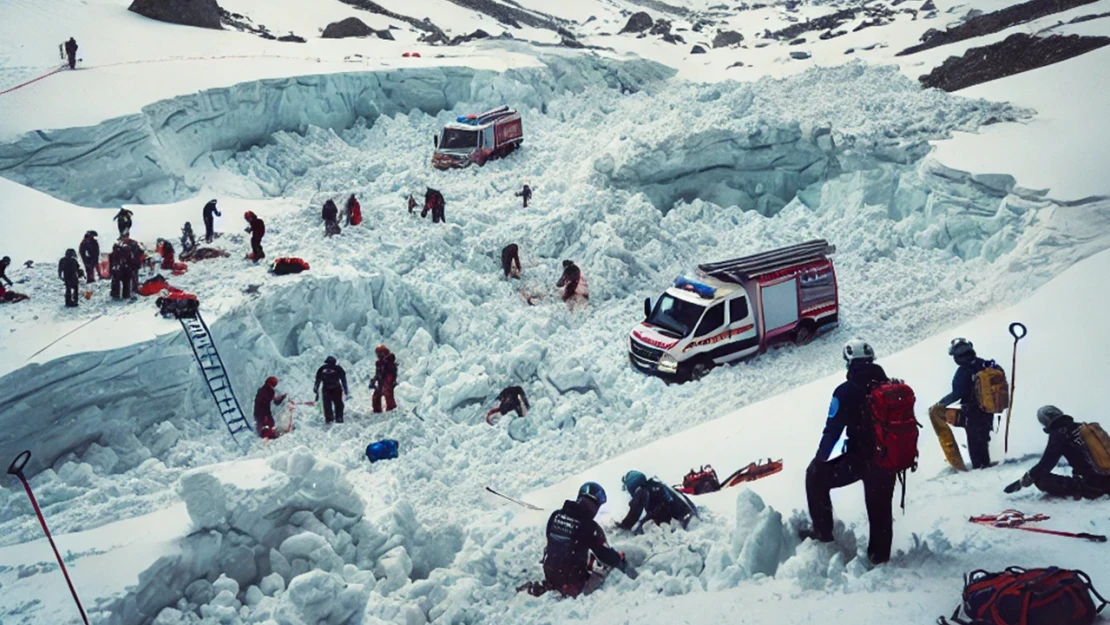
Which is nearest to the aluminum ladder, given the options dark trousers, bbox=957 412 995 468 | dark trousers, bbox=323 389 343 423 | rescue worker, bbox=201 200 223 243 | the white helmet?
dark trousers, bbox=323 389 343 423

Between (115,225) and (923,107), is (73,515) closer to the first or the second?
(115,225)

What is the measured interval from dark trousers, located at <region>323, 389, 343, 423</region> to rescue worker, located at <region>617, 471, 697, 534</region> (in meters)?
5.78

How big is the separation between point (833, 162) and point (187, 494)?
636 inches

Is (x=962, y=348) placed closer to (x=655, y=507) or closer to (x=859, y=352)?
(x=859, y=352)

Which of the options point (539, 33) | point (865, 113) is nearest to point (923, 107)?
point (865, 113)

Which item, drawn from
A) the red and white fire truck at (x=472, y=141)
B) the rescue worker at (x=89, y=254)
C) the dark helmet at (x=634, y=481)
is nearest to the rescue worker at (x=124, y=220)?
the rescue worker at (x=89, y=254)

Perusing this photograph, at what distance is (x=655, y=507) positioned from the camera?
717 cm

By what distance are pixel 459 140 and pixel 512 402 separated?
11.2 meters

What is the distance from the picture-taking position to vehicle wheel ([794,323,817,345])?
1321 cm

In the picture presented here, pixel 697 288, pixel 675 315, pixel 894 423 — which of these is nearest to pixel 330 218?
pixel 675 315

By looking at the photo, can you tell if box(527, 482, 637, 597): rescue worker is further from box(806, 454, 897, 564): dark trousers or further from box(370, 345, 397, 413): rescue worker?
box(370, 345, 397, 413): rescue worker

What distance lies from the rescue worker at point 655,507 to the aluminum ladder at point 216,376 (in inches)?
251

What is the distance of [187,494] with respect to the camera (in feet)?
21.8

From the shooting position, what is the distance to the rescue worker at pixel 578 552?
21.1 ft
